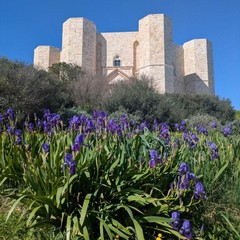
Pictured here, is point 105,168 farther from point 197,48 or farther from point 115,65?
point 197,48

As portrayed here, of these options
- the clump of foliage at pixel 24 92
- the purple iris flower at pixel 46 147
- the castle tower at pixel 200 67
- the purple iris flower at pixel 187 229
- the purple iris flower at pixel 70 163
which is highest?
the castle tower at pixel 200 67

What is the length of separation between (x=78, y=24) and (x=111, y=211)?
1373 inches

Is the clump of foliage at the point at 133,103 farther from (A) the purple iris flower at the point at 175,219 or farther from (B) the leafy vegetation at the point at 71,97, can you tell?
(A) the purple iris flower at the point at 175,219

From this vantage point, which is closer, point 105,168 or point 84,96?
point 105,168

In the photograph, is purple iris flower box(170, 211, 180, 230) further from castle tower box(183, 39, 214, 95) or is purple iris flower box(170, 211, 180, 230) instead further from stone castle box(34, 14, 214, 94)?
castle tower box(183, 39, 214, 95)

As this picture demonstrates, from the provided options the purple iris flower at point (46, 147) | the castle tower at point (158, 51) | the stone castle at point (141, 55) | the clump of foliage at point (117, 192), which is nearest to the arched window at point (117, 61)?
the stone castle at point (141, 55)

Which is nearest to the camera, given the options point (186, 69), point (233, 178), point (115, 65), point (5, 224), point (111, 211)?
point (111, 211)

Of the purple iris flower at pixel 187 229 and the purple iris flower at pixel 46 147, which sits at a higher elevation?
the purple iris flower at pixel 46 147

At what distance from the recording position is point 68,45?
34.7m

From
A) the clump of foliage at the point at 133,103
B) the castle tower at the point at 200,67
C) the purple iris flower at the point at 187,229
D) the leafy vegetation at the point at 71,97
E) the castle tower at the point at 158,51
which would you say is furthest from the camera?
the castle tower at the point at 200,67

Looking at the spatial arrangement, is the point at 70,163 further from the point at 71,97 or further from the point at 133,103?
the point at 71,97

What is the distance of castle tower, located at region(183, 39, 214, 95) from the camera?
37875 millimetres

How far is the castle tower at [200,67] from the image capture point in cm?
3788

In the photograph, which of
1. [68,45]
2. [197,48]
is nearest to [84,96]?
[68,45]
